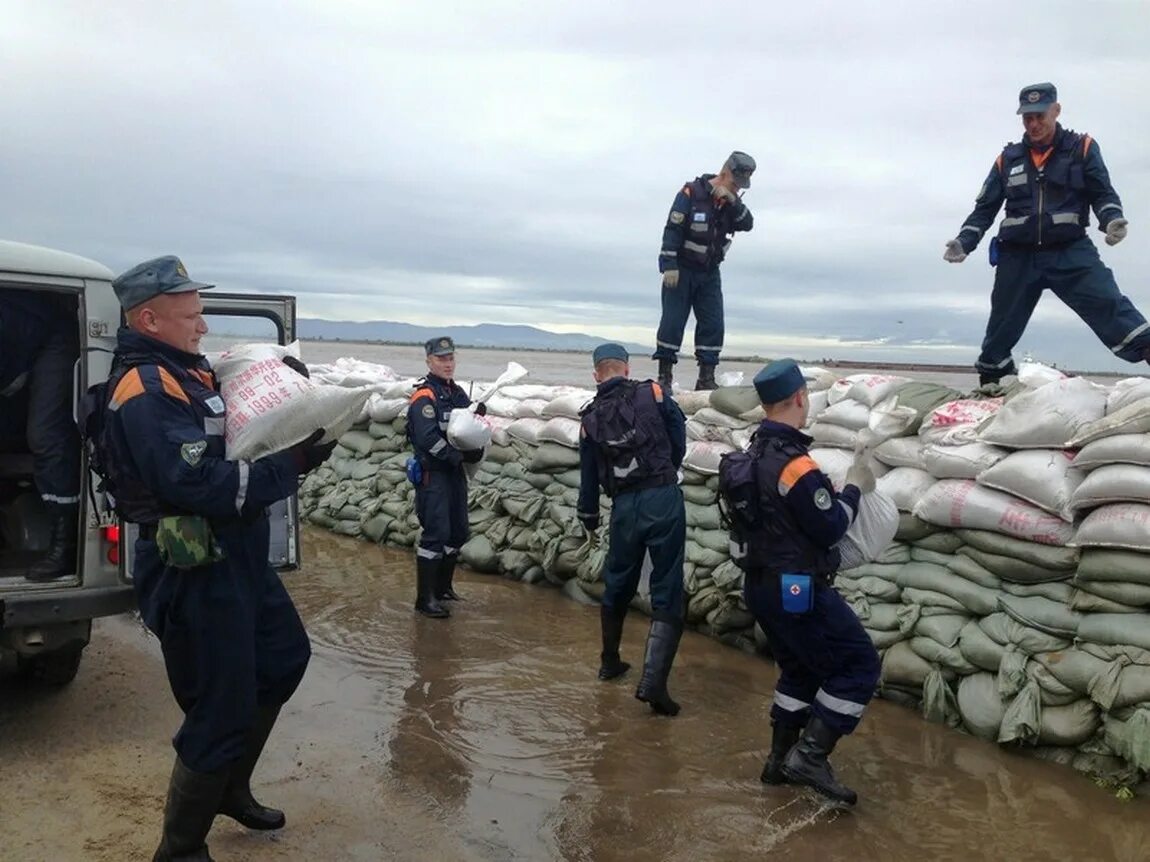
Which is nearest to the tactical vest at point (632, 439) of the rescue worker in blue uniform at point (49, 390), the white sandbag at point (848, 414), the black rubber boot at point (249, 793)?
the white sandbag at point (848, 414)

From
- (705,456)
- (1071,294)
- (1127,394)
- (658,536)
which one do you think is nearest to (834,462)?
(705,456)

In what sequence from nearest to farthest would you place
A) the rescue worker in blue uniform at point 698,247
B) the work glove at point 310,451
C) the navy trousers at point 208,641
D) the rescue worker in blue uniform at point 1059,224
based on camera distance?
the navy trousers at point 208,641 < the work glove at point 310,451 < the rescue worker in blue uniform at point 1059,224 < the rescue worker in blue uniform at point 698,247

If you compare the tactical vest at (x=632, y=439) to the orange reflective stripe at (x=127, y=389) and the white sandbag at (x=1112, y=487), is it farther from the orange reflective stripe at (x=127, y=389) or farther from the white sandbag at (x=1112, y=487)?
the orange reflective stripe at (x=127, y=389)

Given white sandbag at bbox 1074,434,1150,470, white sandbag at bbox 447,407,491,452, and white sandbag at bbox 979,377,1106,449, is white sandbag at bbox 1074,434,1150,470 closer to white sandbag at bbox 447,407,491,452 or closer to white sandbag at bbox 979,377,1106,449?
white sandbag at bbox 979,377,1106,449

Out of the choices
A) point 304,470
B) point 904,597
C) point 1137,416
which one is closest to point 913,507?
point 904,597

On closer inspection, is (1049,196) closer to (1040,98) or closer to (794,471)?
(1040,98)

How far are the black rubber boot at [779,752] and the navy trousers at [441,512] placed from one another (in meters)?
3.01

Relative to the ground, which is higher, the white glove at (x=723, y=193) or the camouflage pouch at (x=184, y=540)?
the white glove at (x=723, y=193)

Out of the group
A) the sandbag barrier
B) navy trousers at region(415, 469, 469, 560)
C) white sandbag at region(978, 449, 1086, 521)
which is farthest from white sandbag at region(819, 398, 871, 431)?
navy trousers at region(415, 469, 469, 560)

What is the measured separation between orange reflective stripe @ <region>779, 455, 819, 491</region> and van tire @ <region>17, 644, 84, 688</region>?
10.8ft

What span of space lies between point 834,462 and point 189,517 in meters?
3.80

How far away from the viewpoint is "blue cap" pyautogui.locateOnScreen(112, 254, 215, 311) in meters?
2.80

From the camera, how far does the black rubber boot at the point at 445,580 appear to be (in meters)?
6.53

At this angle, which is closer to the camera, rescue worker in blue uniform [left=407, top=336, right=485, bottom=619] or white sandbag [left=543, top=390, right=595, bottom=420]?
rescue worker in blue uniform [left=407, top=336, right=485, bottom=619]
